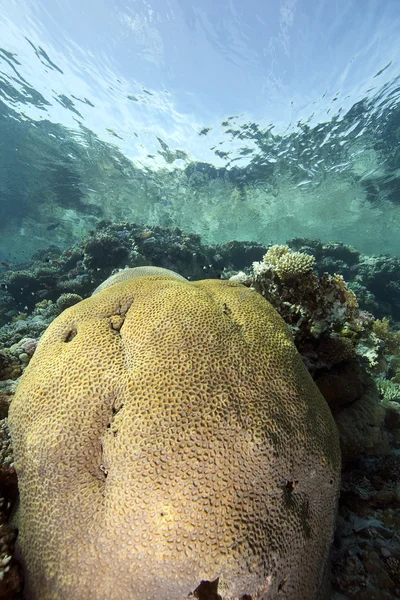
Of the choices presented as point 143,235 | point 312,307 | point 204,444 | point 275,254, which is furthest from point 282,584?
point 143,235

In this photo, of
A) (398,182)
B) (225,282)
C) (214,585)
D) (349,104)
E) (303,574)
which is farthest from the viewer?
(398,182)

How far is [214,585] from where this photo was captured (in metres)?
1.56

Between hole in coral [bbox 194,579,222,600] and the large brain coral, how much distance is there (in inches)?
0.4

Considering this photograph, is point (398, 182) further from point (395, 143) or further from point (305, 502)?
point (305, 502)

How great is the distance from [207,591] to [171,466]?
70 centimetres

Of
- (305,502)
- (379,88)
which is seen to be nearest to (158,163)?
(379,88)

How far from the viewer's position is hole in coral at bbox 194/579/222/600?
1.54 meters

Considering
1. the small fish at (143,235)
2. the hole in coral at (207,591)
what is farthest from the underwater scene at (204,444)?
the small fish at (143,235)

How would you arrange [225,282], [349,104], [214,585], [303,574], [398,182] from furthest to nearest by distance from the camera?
1. [398,182]
2. [349,104]
3. [225,282]
4. [303,574]
5. [214,585]

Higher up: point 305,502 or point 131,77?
point 131,77

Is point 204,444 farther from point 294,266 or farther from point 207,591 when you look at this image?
point 294,266

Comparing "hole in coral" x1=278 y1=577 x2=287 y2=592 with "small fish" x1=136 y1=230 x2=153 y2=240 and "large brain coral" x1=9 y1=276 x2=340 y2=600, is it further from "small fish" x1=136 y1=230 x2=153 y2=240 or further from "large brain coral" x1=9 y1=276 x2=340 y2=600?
"small fish" x1=136 y1=230 x2=153 y2=240

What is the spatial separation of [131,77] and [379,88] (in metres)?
14.8

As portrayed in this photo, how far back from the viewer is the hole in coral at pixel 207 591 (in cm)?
154
